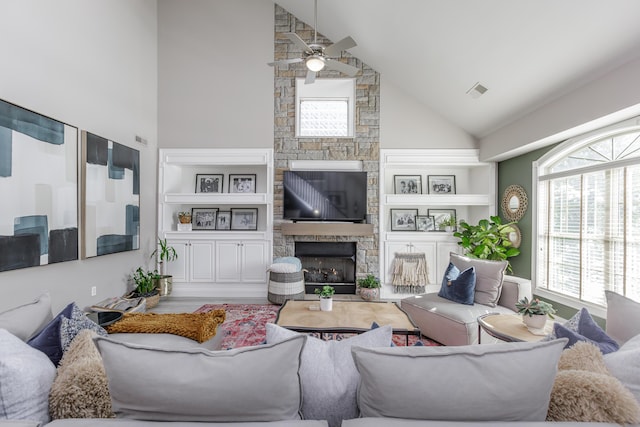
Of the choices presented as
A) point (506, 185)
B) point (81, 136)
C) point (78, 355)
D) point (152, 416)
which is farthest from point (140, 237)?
point (506, 185)

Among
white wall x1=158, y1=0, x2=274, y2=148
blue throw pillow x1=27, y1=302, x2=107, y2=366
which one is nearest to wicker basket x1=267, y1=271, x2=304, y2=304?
white wall x1=158, y1=0, x2=274, y2=148

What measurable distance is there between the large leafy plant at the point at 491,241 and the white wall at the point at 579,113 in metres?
1.00

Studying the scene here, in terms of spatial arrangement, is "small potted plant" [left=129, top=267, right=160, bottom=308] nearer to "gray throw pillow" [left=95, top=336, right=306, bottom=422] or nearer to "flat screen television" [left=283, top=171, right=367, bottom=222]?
"flat screen television" [left=283, top=171, right=367, bottom=222]

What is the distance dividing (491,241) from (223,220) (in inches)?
156

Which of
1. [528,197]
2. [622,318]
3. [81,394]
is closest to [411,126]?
[528,197]

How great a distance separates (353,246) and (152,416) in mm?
4089

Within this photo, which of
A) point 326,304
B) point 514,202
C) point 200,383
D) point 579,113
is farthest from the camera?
point 514,202

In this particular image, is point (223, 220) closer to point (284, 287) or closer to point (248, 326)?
point (284, 287)

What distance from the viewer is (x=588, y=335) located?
1.24 m

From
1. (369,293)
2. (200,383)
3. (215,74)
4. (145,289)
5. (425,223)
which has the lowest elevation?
(369,293)

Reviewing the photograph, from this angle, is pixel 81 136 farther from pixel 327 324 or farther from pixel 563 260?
pixel 563 260

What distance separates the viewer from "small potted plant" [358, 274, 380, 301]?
445cm

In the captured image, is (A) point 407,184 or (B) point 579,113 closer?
(B) point 579,113

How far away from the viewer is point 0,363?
2.90 feet
